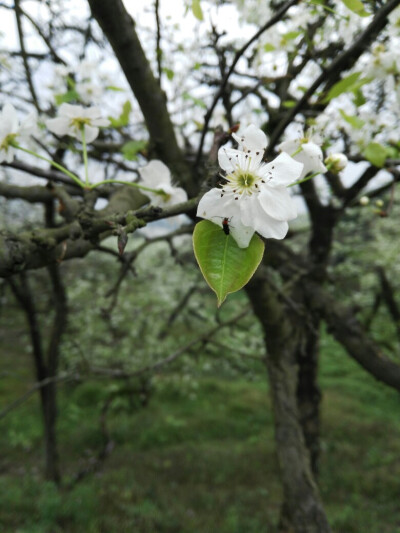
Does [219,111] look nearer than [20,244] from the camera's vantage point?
No

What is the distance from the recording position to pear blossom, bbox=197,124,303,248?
23.4 inches

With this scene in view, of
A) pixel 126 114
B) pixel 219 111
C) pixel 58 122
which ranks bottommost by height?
pixel 58 122

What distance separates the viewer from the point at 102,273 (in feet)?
22.8

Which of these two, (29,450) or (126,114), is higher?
(126,114)

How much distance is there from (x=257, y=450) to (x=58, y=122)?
5842 mm

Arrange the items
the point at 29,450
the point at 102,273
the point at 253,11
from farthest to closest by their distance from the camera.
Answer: the point at 102,273, the point at 29,450, the point at 253,11

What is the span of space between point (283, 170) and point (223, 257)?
0.18 metres

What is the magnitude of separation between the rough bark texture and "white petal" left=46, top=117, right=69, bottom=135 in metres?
1.06

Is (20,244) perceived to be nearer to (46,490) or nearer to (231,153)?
(231,153)

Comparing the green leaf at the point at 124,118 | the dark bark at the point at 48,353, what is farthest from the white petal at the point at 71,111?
the dark bark at the point at 48,353

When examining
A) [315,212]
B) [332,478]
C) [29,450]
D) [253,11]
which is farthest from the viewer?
[29,450]

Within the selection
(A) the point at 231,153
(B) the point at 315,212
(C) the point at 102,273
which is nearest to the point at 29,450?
(C) the point at 102,273

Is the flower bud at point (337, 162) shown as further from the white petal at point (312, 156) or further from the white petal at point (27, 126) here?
the white petal at point (27, 126)

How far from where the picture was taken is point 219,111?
245 centimetres
